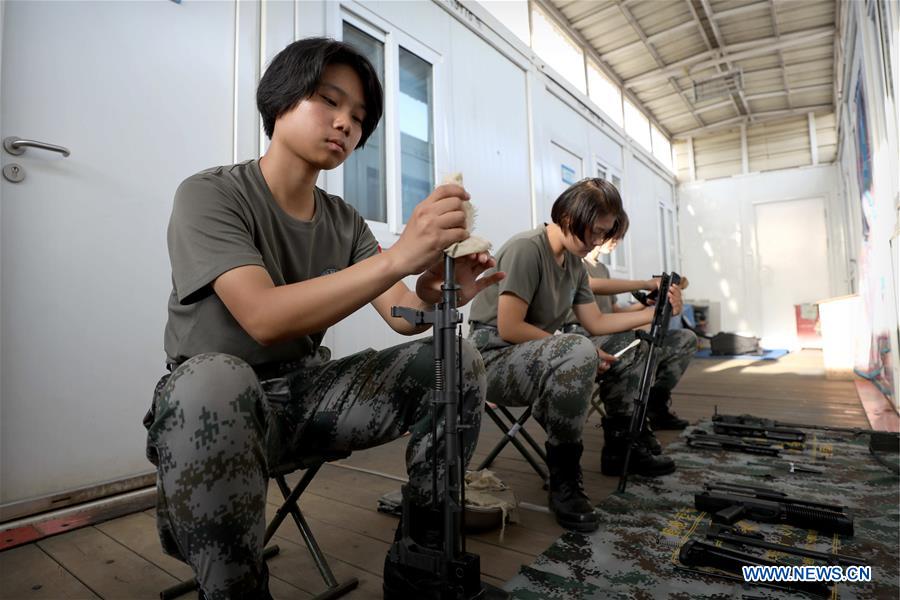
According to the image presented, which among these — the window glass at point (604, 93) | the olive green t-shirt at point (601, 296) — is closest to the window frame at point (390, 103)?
the olive green t-shirt at point (601, 296)

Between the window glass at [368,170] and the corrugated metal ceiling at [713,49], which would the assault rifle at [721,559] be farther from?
the corrugated metal ceiling at [713,49]

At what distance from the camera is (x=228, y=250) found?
84 centimetres

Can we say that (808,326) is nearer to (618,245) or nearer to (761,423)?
(618,245)

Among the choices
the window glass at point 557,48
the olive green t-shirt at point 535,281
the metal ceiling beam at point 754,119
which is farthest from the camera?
the metal ceiling beam at point 754,119

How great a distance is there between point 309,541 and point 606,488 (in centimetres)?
112

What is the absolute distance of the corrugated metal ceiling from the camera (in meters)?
5.75

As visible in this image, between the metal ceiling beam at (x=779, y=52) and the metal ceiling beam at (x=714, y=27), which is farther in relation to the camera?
the metal ceiling beam at (x=779, y=52)

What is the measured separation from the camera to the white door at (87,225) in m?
1.61

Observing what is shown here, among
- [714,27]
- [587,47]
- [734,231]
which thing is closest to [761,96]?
[734,231]

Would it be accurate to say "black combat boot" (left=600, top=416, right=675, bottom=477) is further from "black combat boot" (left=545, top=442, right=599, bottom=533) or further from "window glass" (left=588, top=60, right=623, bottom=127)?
"window glass" (left=588, top=60, right=623, bottom=127)

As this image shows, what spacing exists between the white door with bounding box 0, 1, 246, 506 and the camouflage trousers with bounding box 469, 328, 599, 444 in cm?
135

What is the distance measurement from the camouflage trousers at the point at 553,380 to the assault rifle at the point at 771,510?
0.47m

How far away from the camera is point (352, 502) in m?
1.71

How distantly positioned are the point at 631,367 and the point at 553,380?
2.35 ft
